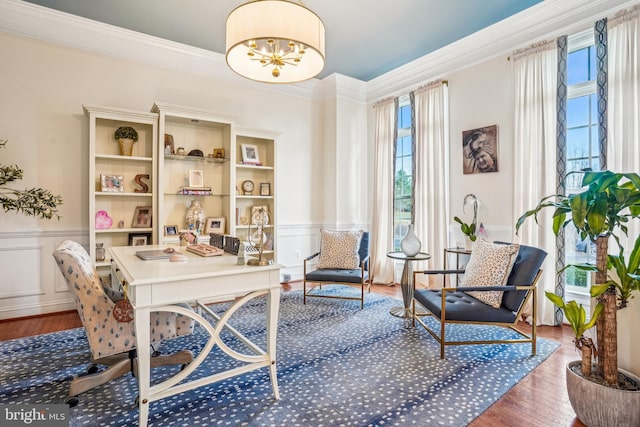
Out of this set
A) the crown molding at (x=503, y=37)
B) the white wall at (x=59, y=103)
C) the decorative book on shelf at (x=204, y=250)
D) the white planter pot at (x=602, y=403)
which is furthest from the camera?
the white wall at (x=59, y=103)

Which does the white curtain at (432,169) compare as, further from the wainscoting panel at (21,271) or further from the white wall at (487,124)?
the wainscoting panel at (21,271)

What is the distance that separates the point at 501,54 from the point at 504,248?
2429mm

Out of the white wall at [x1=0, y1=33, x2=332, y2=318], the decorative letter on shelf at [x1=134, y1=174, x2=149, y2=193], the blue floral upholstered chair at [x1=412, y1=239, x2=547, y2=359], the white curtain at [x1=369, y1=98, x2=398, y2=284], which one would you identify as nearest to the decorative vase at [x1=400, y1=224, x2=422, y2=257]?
the blue floral upholstered chair at [x1=412, y1=239, x2=547, y2=359]

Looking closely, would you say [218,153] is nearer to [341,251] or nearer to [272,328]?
[341,251]

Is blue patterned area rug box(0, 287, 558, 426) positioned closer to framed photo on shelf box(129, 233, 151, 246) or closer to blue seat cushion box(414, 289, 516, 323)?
blue seat cushion box(414, 289, 516, 323)

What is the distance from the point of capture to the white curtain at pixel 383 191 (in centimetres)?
521

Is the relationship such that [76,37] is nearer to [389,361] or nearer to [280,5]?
[280,5]

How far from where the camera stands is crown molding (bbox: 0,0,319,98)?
347 cm

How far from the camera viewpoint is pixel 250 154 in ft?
15.7

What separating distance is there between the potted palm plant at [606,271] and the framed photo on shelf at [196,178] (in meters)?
3.89

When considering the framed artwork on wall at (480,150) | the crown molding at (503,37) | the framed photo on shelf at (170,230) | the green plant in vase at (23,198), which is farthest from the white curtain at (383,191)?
the green plant in vase at (23,198)

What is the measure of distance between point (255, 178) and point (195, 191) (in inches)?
38.7

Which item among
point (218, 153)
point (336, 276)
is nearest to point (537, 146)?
point (336, 276)

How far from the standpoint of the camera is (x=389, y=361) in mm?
2584
